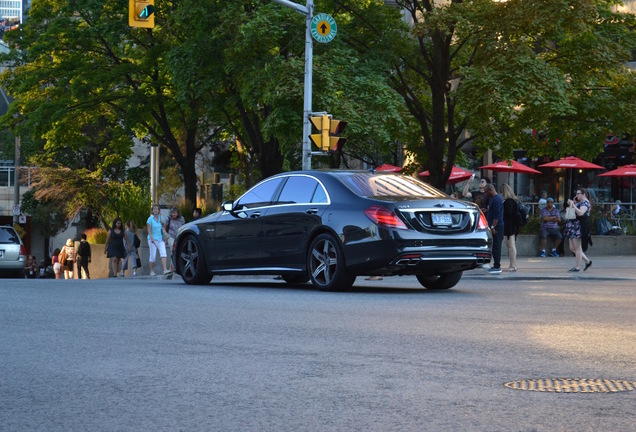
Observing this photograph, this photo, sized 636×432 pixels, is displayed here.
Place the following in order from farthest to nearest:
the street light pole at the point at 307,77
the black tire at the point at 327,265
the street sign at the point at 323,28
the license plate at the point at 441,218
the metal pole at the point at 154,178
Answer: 1. the metal pole at the point at 154,178
2. the street sign at the point at 323,28
3. the street light pole at the point at 307,77
4. the black tire at the point at 327,265
5. the license plate at the point at 441,218

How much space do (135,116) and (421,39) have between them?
1096 centimetres

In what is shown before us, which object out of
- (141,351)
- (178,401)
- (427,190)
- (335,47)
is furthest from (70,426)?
(335,47)

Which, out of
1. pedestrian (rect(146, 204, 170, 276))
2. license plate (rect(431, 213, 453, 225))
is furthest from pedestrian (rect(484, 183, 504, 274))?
pedestrian (rect(146, 204, 170, 276))

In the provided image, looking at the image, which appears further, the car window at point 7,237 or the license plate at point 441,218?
the car window at point 7,237

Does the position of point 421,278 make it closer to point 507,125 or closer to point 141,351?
point 141,351

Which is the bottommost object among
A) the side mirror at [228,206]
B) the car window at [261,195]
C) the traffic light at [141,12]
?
the side mirror at [228,206]

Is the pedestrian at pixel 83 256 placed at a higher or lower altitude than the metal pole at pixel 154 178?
lower

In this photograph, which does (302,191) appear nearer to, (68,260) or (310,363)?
(310,363)

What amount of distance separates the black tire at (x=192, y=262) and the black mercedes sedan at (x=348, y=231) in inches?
16.1

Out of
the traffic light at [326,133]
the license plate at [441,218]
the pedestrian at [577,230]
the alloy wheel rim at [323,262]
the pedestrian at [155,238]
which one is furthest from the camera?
the pedestrian at [155,238]

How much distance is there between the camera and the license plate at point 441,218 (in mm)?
14805

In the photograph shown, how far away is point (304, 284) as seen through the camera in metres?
17.9

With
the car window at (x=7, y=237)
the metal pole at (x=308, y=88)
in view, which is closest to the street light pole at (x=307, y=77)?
the metal pole at (x=308, y=88)

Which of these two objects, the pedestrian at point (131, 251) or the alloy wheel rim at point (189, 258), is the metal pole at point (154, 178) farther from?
the alloy wheel rim at point (189, 258)
